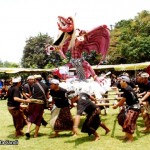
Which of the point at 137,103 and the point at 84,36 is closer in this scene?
the point at 137,103

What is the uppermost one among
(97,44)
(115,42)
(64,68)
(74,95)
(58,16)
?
(115,42)

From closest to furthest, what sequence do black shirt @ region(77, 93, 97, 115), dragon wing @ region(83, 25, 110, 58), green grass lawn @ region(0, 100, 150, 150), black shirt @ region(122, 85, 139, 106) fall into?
green grass lawn @ region(0, 100, 150, 150) < black shirt @ region(122, 85, 139, 106) < black shirt @ region(77, 93, 97, 115) < dragon wing @ region(83, 25, 110, 58)

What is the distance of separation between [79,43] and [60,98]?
6.49 feet

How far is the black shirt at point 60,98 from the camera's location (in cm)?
772

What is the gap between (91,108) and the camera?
7363 mm

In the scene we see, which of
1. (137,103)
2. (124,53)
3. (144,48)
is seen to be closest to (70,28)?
(137,103)

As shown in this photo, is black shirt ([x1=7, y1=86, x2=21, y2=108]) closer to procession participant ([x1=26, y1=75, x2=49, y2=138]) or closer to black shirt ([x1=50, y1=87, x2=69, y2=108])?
procession participant ([x1=26, y1=75, x2=49, y2=138])

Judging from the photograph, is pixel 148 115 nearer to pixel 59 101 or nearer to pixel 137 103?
pixel 137 103

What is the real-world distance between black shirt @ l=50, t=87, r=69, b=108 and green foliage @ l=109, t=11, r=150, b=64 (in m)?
29.2

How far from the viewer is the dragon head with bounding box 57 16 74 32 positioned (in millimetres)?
8559

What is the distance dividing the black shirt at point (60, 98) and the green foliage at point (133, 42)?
29.2 metres

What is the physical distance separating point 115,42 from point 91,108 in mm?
36245

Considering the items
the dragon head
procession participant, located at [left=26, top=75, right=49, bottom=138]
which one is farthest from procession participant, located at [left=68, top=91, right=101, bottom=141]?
the dragon head

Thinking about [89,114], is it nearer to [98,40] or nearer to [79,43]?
[79,43]
